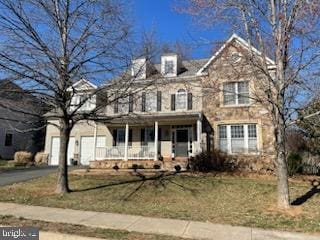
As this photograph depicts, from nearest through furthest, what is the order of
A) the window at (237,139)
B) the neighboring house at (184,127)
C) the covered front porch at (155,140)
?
the neighboring house at (184,127) → the window at (237,139) → the covered front porch at (155,140)

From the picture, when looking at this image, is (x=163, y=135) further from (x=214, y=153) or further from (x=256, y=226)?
(x=256, y=226)

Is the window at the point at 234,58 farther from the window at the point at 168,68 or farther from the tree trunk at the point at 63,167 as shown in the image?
the tree trunk at the point at 63,167

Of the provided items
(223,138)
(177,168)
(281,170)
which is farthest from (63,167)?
(223,138)

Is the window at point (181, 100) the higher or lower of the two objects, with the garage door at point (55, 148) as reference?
higher

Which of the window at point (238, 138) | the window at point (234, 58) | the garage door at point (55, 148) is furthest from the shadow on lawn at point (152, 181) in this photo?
the garage door at point (55, 148)

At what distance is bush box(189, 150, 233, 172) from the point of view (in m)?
18.2

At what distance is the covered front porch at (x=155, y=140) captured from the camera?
76.6ft

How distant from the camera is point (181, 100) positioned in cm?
2445

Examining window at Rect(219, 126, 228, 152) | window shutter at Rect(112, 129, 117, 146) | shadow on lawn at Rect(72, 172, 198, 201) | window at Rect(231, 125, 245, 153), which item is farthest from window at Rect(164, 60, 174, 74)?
window shutter at Rect(112, 129, 117, 146)

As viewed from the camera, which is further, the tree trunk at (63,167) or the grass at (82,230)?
the tree trunk at (63,167)

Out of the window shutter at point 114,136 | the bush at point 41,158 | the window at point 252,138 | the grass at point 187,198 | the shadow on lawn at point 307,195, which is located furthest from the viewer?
the bush at point 41,158

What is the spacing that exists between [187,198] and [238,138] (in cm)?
1010

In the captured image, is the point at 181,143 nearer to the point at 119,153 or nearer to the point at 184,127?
the point at 184,127

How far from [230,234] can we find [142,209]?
3.51 metres
